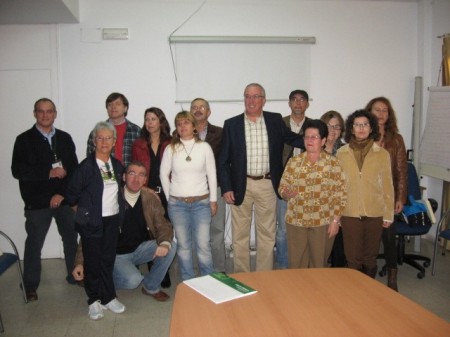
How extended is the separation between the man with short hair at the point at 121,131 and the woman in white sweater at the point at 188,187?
0.48 metres

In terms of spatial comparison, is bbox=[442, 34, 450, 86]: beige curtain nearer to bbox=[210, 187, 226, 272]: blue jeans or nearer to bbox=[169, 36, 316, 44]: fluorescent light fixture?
bbox=[169, 36, 316, 44]: fluorescent light fixture

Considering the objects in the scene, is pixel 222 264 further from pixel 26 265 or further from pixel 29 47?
pixel 29 47

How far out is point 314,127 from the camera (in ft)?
8.66

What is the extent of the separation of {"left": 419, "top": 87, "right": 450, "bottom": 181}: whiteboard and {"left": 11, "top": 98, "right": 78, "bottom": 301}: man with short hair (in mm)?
3717

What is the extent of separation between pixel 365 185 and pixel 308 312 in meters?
1.54

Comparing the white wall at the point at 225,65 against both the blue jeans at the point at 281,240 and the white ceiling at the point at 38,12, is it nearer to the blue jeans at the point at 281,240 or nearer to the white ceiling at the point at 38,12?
the white ceiling at the point at 38,12

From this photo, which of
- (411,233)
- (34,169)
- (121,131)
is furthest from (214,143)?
(411,233)

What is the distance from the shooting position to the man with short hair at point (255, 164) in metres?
3.04

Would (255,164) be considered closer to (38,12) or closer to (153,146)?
(153,146)

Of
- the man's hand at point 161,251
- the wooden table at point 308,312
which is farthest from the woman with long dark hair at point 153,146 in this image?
the wooden table at point 308,312

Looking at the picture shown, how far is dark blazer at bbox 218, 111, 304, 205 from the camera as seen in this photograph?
304 centimetres

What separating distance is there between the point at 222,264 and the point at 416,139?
8.89ft

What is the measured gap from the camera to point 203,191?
9.80 ft

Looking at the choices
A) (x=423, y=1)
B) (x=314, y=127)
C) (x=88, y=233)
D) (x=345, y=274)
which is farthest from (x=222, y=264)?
(x=423, y=1)
